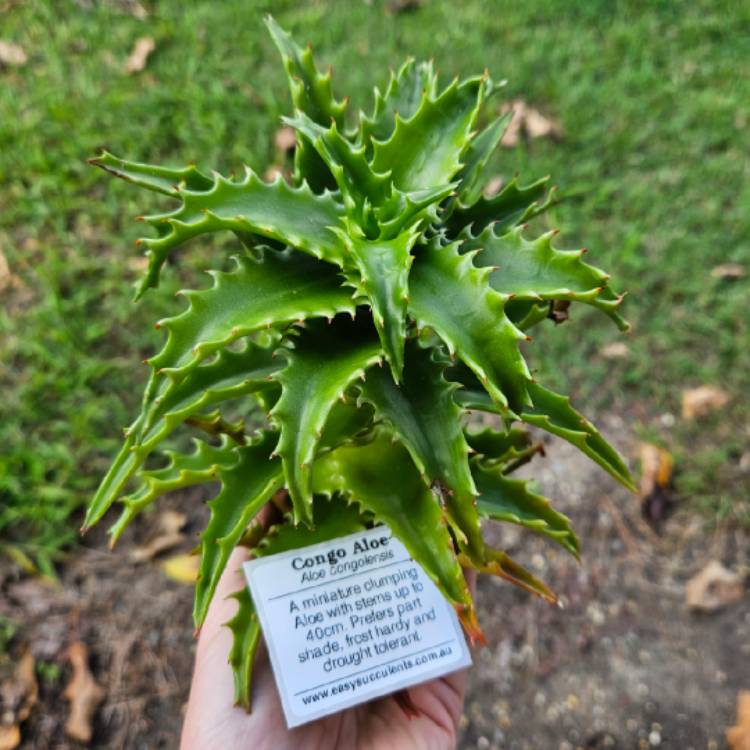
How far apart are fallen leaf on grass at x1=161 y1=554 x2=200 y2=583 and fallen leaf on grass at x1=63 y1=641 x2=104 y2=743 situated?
331 millimetres

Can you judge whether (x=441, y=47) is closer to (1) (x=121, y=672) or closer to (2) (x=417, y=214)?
(2) (x=417, y=214)

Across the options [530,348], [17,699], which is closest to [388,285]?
[530,348]

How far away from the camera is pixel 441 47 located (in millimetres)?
3580

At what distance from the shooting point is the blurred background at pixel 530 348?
233 centimetres

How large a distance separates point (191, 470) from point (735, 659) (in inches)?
72.6

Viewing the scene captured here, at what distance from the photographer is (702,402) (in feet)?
8.96

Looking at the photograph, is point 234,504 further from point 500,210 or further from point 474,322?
point 500,210

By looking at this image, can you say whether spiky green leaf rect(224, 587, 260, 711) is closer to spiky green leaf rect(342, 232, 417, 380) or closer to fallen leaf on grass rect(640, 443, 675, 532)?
spiky green leaf rect(342, 232, 417, 380)

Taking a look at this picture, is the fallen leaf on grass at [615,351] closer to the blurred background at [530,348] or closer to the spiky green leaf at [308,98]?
the blurred background at [530,348]

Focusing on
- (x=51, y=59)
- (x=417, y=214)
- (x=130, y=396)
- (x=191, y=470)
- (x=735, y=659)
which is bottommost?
(x=735, y=659)

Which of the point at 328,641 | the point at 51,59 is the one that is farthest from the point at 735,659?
the point at 51,59

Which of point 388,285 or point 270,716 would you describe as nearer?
point 388,285

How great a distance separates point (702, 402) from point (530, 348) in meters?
0.64

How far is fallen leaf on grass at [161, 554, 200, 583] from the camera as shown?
2.45m
